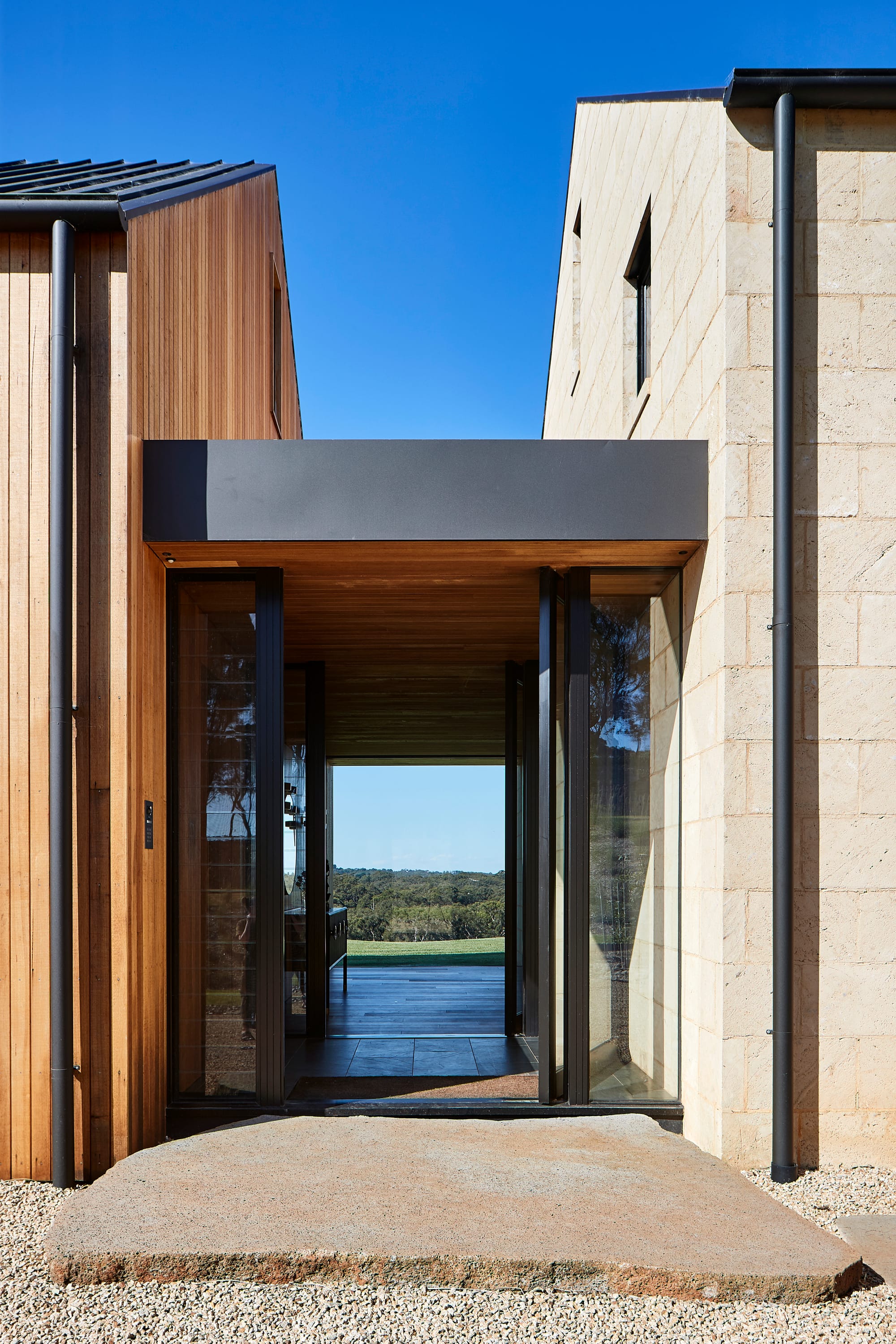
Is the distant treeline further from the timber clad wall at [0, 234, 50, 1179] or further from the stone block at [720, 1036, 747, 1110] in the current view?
the stone block at [720, 1036, 747, 1110]

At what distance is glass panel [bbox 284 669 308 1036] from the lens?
8711mm

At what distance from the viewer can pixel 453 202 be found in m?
24.4

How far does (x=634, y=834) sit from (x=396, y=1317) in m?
3.19

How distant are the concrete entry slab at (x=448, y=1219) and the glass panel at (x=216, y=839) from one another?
0.74 metres

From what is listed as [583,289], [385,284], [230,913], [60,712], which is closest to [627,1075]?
[230,913]

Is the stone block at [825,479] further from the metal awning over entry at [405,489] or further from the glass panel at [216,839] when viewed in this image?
the glass panel at [216,839]

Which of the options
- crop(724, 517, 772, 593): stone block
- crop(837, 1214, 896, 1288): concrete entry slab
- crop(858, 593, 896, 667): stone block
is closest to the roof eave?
→ crop(724, 517, 772, 593): stone block

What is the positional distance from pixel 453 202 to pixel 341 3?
1183cm

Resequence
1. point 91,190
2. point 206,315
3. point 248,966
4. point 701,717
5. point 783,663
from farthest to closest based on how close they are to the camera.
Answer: point 206,315, point 248,966, point 701,717, point 91,190, point 783,663

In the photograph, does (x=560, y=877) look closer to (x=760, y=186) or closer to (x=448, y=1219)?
(x=448, y=1219)

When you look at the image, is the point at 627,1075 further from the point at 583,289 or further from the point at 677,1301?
the point at 583,289

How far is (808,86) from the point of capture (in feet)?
18.1

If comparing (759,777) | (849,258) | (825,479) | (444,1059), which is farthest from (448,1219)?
(849,258)

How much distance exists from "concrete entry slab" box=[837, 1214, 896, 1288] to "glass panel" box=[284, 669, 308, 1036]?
468 centimetres
